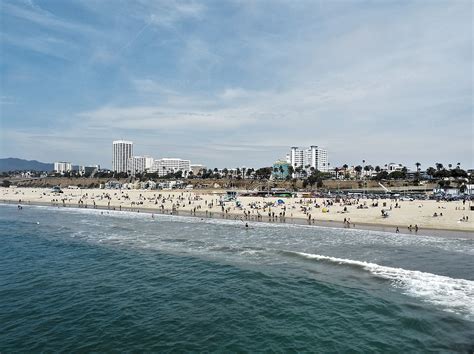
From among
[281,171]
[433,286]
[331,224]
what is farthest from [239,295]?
[281,171]

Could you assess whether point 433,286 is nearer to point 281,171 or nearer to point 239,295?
point 239,295

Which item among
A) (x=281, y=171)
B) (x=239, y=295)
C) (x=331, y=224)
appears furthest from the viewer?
(x=281, y=171)

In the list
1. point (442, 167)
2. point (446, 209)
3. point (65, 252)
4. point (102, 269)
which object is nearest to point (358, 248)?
point (102, 269)

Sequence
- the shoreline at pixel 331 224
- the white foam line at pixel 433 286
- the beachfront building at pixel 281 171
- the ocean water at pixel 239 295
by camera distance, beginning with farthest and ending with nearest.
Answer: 1. the beachfront building at pixel 281 171
2. the shoreline at pixel 331 224
3. the white foam line at pixel 433 286
4. the ocean water at pixel 239 295

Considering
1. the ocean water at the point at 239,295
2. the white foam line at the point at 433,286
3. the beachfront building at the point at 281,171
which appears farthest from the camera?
the beachfront building at the point at 281,171

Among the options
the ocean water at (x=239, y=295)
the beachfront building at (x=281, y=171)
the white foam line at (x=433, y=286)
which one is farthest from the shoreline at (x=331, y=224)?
the beachfront building at (x=281, y=171)

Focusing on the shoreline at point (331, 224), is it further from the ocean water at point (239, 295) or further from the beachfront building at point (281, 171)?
the beachfront building at point (281, 171)

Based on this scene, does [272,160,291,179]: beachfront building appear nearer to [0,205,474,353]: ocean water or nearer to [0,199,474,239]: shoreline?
[0,199,474,239]: shoreline
